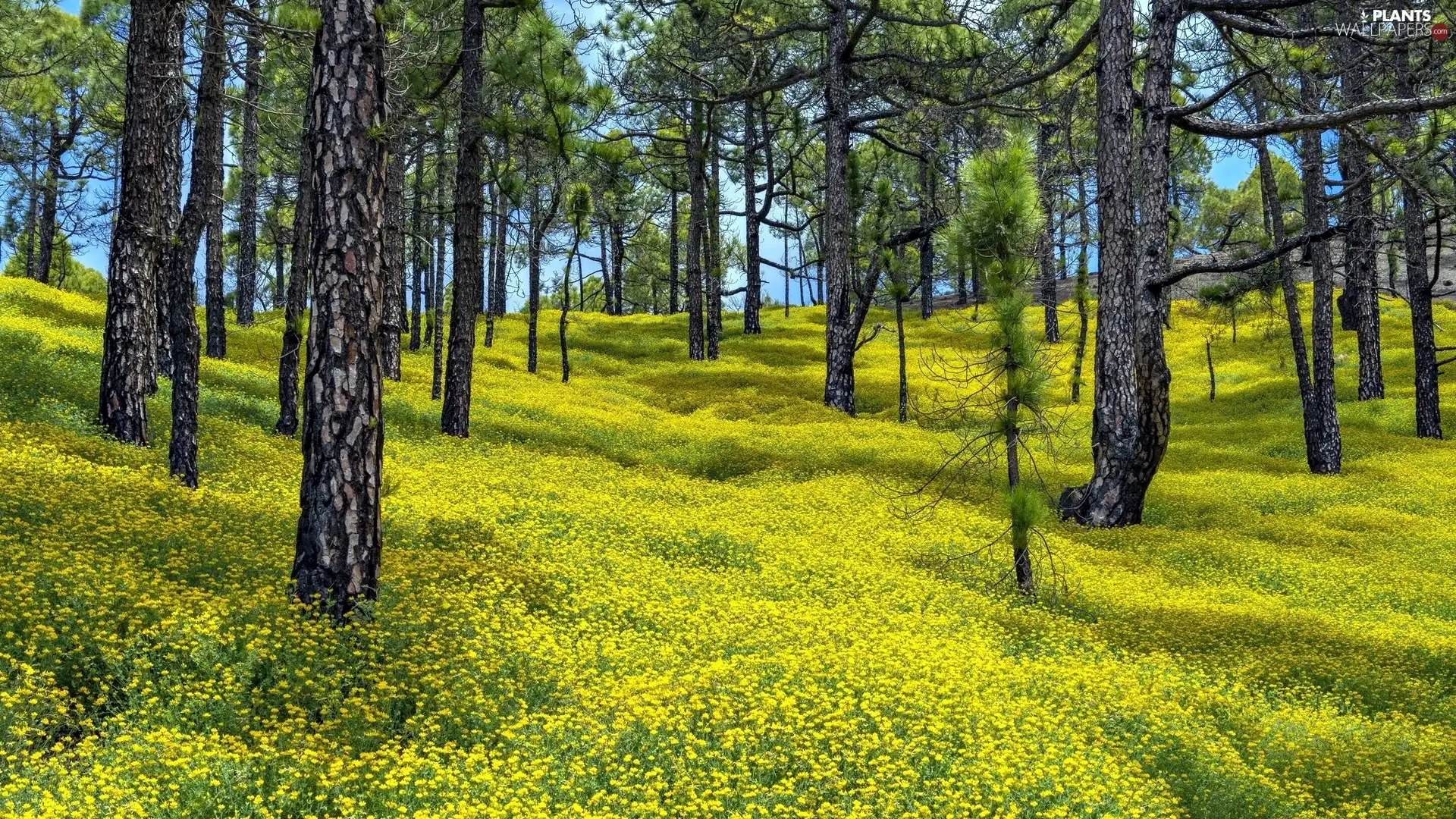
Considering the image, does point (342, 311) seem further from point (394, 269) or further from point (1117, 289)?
point (394, 269)

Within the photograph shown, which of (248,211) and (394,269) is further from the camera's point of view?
(248,211)

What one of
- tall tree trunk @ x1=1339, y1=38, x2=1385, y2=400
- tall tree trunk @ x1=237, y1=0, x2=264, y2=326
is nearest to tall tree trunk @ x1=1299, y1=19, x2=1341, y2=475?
tall tree trunk @ x1=1339, y1=38, x2=1385, y2=400

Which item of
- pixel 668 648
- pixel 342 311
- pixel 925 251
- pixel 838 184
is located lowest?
pixel 668 648

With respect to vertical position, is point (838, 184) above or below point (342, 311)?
above

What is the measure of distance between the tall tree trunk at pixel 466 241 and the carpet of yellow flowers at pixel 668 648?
36.2 inches

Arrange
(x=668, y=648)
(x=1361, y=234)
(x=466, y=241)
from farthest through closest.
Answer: (x=1361, y=234) < (x=466, y=241) < (x=668, y=648)

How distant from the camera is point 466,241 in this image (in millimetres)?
19188

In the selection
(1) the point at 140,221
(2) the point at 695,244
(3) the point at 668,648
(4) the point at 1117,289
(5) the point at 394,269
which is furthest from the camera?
(2) the point at 695,244

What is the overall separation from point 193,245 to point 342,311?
7.10 meters

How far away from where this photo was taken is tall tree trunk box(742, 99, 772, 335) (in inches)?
1678

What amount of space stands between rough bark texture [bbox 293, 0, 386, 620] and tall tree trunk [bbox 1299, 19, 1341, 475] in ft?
66.4

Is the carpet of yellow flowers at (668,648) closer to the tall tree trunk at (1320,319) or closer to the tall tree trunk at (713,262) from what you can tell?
the tall tree trunk at (1320,319)

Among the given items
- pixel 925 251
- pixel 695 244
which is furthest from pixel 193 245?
pixel 925 251

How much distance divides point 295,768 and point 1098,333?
14.1 meters
